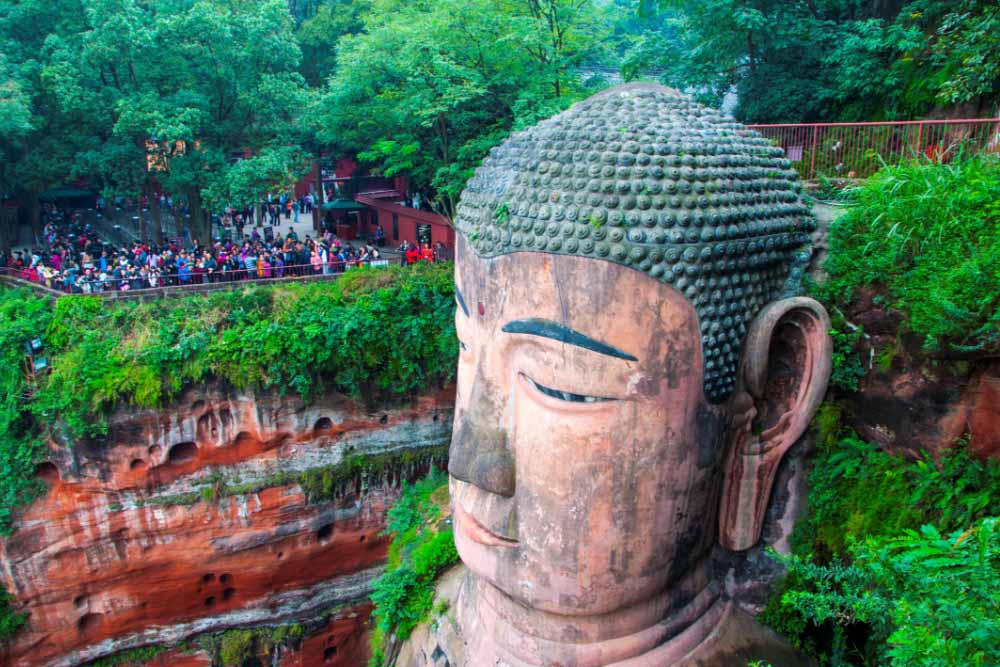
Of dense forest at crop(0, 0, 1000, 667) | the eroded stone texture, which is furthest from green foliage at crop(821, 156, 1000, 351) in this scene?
the eroded stone texture

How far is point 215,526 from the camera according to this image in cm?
1332

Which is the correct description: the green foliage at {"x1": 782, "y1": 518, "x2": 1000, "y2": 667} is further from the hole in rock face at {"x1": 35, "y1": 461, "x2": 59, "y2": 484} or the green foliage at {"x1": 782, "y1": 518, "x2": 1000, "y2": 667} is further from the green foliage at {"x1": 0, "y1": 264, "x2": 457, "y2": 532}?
the hole in rock face at {"x1": 35, "y1": 461, "x2": 59, "y2": 484}

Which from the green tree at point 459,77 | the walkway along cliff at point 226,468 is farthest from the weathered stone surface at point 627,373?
the green tree at point 459,77

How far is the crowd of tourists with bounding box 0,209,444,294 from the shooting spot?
47.8 ft

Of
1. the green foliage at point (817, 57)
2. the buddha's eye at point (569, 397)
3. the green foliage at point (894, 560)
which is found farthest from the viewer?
the green foliage at point (817, 57)

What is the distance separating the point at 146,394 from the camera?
41.1 feet

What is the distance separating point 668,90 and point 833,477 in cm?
294

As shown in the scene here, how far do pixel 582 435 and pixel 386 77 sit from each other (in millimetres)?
12841

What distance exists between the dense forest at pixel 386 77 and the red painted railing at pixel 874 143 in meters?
4.94

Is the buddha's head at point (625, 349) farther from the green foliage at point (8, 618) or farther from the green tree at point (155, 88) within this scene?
the green tree at point (155, 88)

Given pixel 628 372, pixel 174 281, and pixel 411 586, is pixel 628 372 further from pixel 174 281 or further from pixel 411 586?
pixel 174 281

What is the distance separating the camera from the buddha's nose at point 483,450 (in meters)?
4.89

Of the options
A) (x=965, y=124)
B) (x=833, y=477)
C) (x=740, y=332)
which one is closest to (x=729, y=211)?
(x=740, y=332)

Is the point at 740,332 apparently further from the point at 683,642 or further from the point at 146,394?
the point at 146,394
